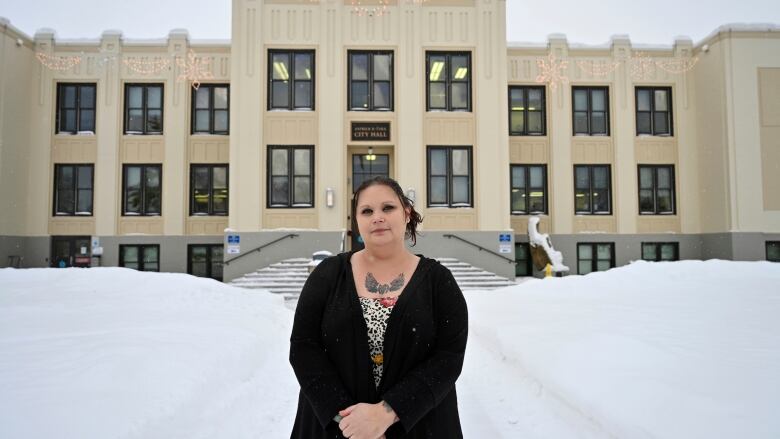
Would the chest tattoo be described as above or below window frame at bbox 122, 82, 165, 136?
below

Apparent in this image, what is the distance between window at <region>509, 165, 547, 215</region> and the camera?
20.4 m

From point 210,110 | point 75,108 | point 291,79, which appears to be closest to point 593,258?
point 291,79

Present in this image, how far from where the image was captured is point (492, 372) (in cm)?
636

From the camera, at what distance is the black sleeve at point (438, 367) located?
2117mm

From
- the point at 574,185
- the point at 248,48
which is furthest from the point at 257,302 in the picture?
the point at 574,185

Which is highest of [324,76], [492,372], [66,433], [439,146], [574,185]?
[324,76]

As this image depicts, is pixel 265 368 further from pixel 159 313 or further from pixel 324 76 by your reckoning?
pixel 324 76

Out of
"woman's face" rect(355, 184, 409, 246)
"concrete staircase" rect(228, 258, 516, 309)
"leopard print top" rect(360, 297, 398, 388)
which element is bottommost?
"concrete staircase" rect(228, 258, 516, 309)

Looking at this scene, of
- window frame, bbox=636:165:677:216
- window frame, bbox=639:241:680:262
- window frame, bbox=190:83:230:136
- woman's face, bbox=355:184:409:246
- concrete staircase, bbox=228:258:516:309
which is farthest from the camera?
window frame, bbox=636:165:677:216

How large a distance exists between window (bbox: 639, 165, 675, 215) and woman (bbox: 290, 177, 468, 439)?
20.8 meters

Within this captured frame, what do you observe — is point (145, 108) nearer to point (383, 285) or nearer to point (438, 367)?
point (383, 285)

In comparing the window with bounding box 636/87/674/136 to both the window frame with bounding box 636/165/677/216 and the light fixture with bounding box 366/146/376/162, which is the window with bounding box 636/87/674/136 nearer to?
the window frame with bounding box 636/165/677/216

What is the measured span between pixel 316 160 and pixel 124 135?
859cm

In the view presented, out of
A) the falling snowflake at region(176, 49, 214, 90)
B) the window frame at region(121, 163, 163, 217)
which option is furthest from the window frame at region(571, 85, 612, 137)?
the window frame at region(121, 163, 163, 217)
